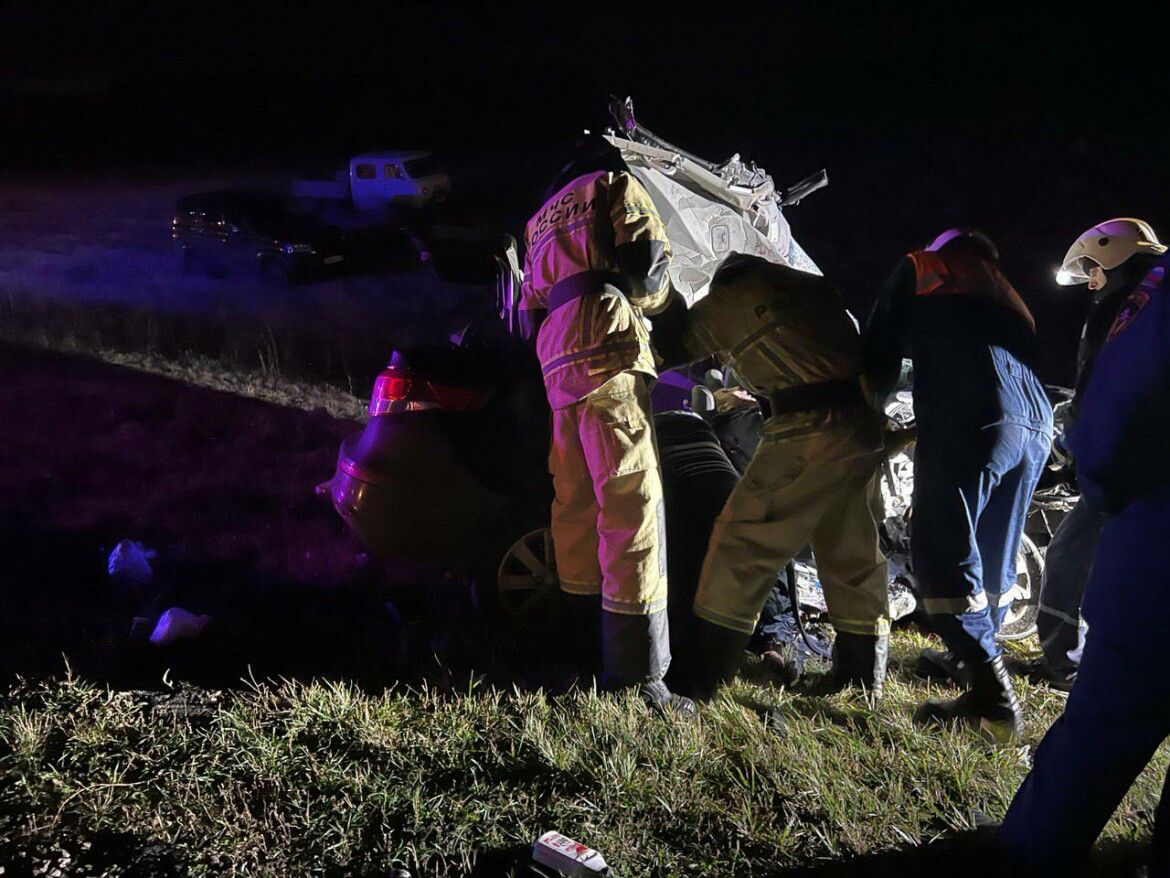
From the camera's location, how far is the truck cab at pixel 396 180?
5.62 m

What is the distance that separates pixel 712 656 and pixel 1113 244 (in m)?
2.28

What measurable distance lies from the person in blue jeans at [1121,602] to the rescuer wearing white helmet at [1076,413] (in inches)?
67.9

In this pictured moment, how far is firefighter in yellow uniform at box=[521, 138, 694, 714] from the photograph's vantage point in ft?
9.25

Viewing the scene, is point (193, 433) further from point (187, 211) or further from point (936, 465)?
point (936, 465)

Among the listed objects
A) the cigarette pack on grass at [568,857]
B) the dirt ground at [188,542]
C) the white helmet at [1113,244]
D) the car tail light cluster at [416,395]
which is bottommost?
the dirt ground at [188,542]

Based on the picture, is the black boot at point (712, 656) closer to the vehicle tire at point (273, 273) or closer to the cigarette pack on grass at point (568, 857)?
the cigarette pack on grass at point (568, 857)

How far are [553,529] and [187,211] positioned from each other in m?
3.69

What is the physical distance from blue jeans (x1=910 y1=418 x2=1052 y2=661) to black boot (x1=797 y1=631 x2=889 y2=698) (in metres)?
0.34

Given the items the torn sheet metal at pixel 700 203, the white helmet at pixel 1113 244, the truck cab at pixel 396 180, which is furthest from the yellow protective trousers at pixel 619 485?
the truck cab at pixel 396 180

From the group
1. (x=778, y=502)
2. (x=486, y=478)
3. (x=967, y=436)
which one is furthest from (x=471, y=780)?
(x=967, y=436)

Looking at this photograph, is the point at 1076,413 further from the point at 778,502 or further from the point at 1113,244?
the point at 778,502

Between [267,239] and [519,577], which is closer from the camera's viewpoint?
[519,577]

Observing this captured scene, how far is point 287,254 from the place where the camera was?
5793 millimetres

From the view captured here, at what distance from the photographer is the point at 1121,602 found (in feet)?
5.70
